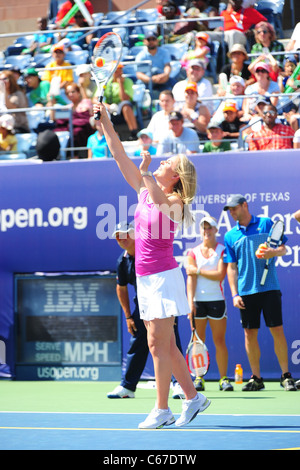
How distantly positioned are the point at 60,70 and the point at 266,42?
332 centimetres

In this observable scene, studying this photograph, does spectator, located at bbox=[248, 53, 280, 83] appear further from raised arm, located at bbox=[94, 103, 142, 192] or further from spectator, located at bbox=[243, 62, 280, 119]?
raised arm, located at bbox=[94, 103, 142, 192]

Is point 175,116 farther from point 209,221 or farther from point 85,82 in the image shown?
point 85,82

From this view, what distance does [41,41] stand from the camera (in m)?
17.0

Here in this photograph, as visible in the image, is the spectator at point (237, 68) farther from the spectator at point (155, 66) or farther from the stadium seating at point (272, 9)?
the stadium seating at point (272, 9)

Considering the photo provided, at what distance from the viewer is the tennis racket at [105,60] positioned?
7321 mm

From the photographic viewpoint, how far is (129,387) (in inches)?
346

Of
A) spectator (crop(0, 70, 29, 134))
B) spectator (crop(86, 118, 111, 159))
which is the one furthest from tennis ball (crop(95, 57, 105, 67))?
spectator (crop(0, 70, 29, 134))

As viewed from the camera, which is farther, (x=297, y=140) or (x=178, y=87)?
(x=178, y=87)

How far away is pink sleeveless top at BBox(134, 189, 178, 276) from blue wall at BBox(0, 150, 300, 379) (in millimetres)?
4044

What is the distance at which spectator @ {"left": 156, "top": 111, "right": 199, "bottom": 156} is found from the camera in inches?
437

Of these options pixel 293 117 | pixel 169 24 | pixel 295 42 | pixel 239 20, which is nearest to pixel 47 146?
pixel 293 117

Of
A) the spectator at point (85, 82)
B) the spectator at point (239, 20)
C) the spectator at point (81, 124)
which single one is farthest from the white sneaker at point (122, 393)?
the spectator at point (239, 20)

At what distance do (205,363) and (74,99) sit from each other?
5.35 meters
